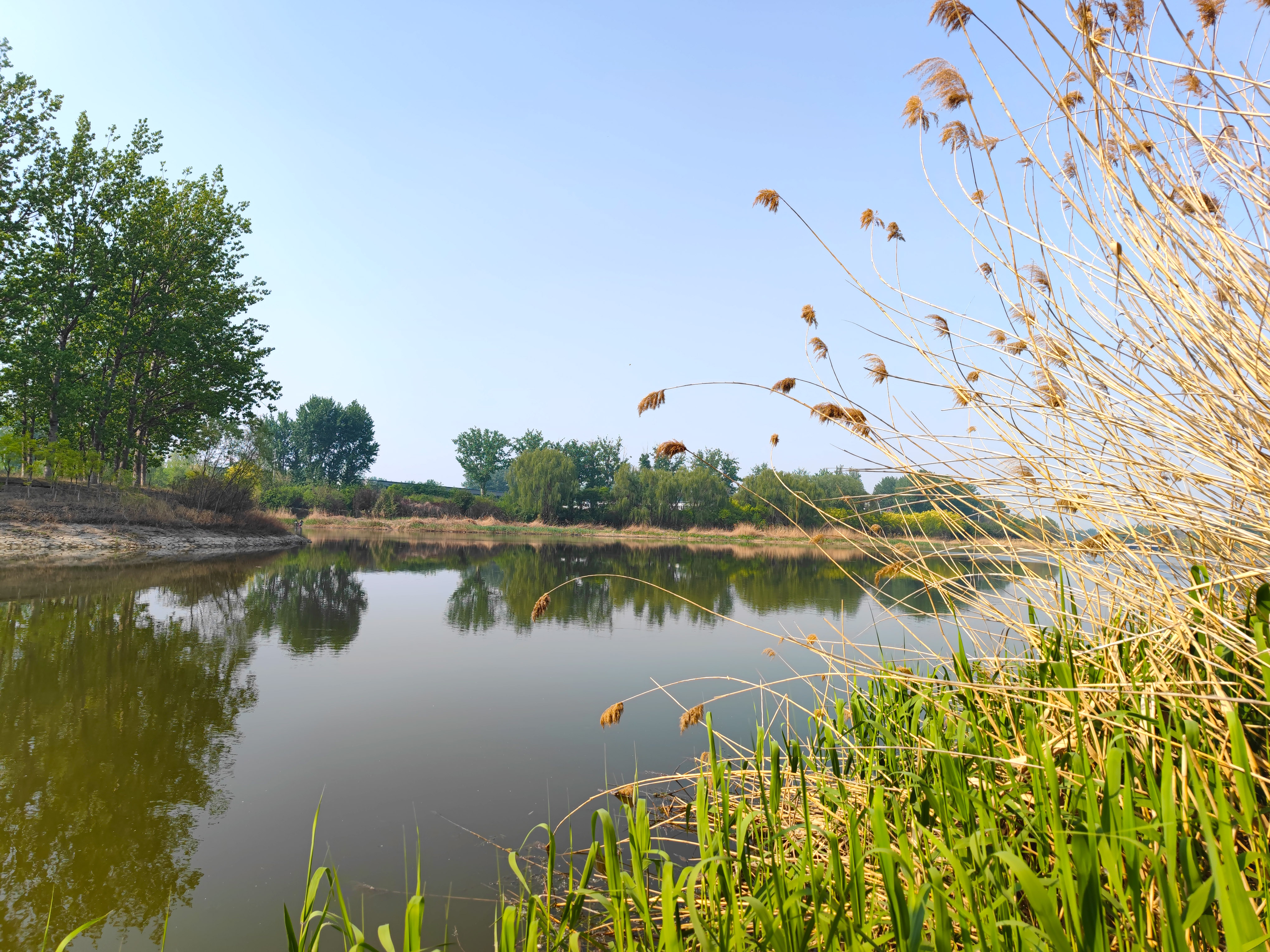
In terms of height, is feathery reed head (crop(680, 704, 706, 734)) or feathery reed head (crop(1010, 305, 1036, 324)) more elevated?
feathery reed head (crop(1010, 305, 1036, 324))

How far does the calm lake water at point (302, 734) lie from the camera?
265cm

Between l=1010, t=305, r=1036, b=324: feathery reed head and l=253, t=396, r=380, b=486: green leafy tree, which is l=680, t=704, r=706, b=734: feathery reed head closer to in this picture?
l=1010, t=305, r=1036, b=324: feathery reed head

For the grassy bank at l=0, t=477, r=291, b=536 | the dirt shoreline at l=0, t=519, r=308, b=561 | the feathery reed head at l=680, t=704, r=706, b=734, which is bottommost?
the dirt shoreline at l=0, t=519, r=308, b=561

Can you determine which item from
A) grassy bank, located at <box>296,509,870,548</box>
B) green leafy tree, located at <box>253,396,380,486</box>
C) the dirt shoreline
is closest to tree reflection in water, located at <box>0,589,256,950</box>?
the dirt shoreline

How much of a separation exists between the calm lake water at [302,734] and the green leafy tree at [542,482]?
1193 inches

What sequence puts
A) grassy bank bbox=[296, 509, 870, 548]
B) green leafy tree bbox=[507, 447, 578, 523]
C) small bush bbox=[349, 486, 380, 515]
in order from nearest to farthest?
1. grassy bank bbox=[296, 509, 870, 548]
2. small bush bbox=[349, 486, 380, 515]
3. green leafy tree bbox=[507, 447, 578, 523]

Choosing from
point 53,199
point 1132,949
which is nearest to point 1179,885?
point 1132,949

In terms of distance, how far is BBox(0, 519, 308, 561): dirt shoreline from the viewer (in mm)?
12570

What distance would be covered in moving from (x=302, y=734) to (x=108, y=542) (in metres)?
13.7

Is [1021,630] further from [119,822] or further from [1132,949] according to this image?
[119,822]

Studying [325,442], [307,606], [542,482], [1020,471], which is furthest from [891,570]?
[325,442]

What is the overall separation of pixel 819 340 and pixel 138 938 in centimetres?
368

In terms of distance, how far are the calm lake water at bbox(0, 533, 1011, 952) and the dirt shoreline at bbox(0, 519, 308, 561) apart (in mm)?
2744

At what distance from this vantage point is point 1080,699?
2246mm
